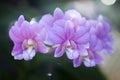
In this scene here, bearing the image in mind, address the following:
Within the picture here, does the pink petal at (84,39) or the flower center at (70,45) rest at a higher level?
the pink petal at (84,39)

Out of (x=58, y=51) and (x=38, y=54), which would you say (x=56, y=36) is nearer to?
(x=58, y=51)

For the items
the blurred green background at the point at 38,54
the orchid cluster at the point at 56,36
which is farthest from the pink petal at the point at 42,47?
the blurred green background at the point at 38,54

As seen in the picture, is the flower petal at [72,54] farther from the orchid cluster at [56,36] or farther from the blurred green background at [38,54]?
the blurred green background at [38,54]

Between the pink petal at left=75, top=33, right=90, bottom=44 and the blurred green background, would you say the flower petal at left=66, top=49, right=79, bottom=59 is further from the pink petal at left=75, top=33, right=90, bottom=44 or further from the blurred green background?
the blurred green background

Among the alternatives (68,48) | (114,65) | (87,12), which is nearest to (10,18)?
(87,12)

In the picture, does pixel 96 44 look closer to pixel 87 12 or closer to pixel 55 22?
pixel 55 22

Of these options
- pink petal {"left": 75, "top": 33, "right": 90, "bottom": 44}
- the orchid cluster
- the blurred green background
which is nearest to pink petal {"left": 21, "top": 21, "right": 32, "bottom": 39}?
the orchid cluster

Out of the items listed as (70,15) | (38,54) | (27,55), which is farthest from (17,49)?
(38,54)
